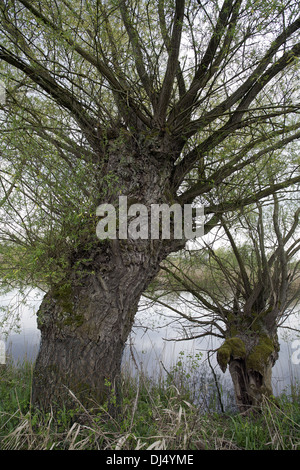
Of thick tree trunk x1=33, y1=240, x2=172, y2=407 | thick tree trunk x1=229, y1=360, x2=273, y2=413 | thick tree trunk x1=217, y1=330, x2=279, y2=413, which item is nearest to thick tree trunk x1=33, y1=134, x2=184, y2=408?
thick tree trunk x1=33, y1=240, x2=172, y2=407

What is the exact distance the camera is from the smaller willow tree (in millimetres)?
3777

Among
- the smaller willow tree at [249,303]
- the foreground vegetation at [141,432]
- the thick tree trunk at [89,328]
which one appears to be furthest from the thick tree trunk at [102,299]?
the smaller willow tree at [249,303]

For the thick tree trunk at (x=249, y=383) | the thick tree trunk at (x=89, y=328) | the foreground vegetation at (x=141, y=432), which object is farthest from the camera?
the thick tree trunk at (x=249, y=383)

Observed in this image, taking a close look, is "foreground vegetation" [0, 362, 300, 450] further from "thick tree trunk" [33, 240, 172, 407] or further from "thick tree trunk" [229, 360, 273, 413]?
"thick tree trunk" [229, 360, 273, 413]

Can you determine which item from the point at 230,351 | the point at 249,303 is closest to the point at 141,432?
the point at 230,351

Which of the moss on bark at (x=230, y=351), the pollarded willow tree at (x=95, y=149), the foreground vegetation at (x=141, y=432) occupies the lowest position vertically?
the foreground vegetation at (x=141, y=432)

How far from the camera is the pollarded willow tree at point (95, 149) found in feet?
7.92

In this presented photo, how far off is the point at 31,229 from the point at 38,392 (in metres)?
1.30

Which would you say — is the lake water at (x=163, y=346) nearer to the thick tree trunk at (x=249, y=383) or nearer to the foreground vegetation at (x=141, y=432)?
the thick tree trunk at (x=249, y=383)

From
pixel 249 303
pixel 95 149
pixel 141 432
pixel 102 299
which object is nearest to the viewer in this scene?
pixel 141 432

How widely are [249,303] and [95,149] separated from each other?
298cm

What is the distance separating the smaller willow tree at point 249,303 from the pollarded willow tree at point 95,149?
1.30 metres

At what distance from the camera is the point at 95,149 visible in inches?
122

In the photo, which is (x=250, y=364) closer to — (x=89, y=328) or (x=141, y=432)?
(x=141, y=432)
